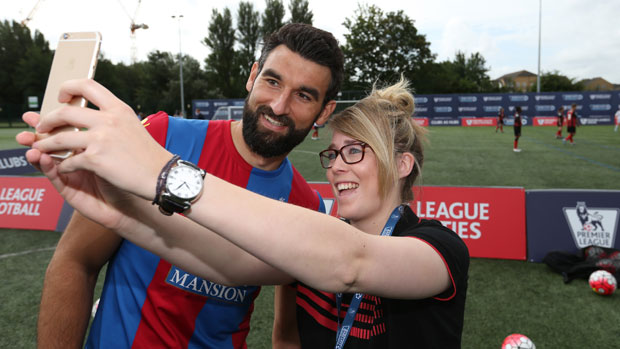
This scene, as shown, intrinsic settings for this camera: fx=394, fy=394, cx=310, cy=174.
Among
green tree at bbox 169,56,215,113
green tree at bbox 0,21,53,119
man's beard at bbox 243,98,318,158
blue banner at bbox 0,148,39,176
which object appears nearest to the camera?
man's beard at bbox 243,98,318,158

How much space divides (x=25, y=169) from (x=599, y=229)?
631 inches

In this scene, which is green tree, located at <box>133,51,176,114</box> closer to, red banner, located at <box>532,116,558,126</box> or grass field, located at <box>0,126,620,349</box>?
red banner, located at <box>532,116,558,126</box>

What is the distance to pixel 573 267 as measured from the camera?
5.45 meters

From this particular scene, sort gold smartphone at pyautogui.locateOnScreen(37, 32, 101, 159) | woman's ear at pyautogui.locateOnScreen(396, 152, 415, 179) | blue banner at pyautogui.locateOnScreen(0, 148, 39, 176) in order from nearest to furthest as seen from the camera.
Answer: gold smartphone at pyautogui.locateOnScreen(37, 32, 101, 159)
woman's ear at pyautogui.locateOnScreen(396, 152, 415, 179)
blue banner at pyautogui.locateOnScreen(0, 148, 39, 176)

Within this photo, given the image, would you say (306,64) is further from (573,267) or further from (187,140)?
(573,267)

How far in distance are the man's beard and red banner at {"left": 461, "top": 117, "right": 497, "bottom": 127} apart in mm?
38631

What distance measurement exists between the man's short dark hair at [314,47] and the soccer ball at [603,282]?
15.5 feet

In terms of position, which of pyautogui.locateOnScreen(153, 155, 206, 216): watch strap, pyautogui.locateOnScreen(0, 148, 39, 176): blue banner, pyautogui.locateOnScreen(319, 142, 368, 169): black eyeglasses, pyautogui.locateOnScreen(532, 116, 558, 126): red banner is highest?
pyautogui.locateOnScreen(153, 155, 206, 216): watch strap

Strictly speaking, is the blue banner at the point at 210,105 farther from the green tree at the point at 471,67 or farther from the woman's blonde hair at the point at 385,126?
the green tree at the point at 471,67

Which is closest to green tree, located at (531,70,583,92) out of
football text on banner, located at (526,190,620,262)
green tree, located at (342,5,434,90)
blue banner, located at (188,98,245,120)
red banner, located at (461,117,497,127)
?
green tree, located at (342,5,434,90)

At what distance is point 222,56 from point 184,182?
203ft

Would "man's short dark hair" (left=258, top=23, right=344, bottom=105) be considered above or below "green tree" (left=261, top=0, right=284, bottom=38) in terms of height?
below

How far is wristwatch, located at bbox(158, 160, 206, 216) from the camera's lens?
85cm

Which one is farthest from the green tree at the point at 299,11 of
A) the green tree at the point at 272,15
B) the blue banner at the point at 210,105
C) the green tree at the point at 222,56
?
the blue banner at the point at 210,105
